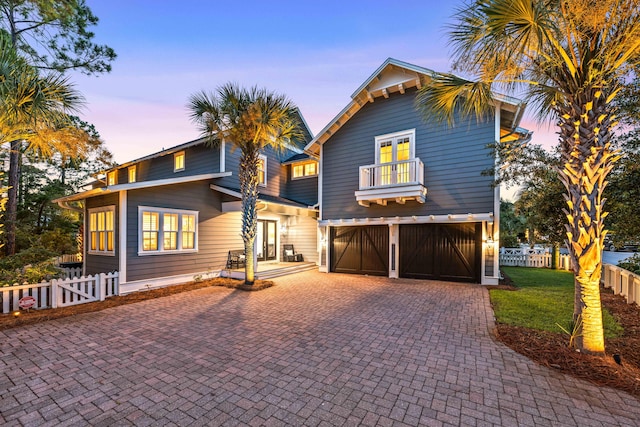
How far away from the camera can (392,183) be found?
10.4m

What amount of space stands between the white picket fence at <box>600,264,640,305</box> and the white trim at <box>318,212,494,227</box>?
11.3 ft

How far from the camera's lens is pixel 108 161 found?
48.2ft

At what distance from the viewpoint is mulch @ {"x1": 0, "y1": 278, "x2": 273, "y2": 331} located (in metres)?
5.48

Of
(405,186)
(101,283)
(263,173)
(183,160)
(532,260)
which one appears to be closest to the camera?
(101,283)

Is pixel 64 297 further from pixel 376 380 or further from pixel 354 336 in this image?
pixel 376 380

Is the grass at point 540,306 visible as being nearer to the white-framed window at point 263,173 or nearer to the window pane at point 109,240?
the white-framed window at point 263,173

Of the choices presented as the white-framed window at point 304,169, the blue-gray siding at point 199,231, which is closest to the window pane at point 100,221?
the blue-gray siding at point 199,231

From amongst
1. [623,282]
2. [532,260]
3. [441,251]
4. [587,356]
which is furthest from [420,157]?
[532,260]

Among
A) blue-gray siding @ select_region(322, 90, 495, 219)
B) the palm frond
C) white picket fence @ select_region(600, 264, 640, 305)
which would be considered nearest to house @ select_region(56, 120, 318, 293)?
blue-gray siding @ select_region(322, 90, 495, 219)

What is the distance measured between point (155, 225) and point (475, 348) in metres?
9.37

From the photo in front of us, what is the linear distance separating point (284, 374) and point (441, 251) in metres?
8.51

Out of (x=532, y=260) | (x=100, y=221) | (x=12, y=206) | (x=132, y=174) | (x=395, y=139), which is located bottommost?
(x=532, y=260)

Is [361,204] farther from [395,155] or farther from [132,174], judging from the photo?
[132,174]

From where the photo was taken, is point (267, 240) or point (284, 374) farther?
point (267, 240)
